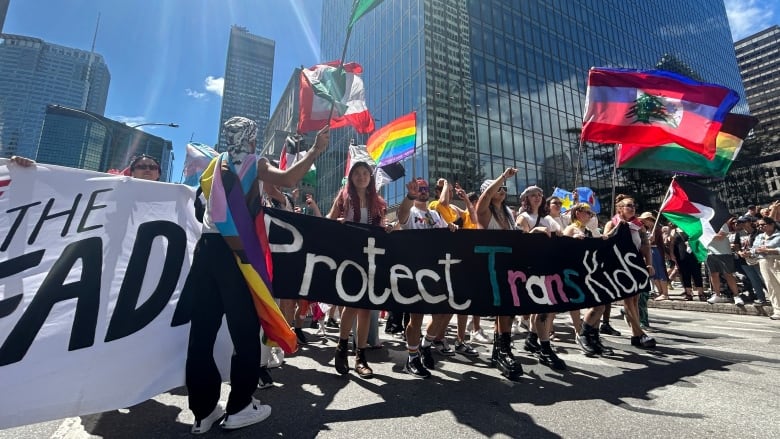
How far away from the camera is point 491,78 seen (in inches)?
1254

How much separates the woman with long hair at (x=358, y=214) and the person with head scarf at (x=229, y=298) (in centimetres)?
107

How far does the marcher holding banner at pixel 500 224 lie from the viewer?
3.51m

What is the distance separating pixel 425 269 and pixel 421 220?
829 mm

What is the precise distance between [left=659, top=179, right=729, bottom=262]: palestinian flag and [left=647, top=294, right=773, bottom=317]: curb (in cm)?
286

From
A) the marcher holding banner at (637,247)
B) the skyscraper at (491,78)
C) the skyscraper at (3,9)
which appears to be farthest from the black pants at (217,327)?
the skyscraper at (3,9)

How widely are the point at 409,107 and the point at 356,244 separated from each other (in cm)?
2805

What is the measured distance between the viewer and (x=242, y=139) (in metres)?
2.69

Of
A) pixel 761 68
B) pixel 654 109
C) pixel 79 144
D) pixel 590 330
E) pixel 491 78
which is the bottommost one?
pixel 590 330

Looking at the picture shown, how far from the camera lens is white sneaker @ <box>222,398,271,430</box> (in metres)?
2.24

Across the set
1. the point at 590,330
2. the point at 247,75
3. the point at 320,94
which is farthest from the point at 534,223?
the point at 247,75

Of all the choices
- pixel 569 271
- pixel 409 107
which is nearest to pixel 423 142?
pixel 409 107

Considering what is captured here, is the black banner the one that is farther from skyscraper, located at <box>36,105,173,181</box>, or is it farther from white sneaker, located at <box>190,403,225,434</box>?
skyscraper, located at <box>36,105,173,181</box>

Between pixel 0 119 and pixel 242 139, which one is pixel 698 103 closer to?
pixel 242 139

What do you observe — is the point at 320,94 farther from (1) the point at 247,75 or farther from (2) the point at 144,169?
(1) the point at 247,75
